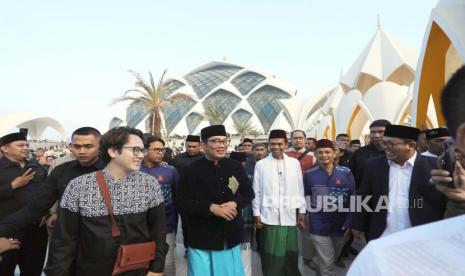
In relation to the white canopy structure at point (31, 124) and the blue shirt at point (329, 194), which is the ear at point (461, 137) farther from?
the white canopy structure at point (31, 124)

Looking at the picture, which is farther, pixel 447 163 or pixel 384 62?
pixel 384 62

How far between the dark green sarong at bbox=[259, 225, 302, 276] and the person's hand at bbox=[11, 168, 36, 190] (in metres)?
2.29

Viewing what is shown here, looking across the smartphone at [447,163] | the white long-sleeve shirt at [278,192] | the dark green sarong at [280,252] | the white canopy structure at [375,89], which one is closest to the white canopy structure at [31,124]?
the white canopy structure at [375,89]

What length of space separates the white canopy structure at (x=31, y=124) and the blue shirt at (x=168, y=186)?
3263 cm

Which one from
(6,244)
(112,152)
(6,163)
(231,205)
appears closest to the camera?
(112,152)

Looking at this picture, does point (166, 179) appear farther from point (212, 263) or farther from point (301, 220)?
point (301, 220)

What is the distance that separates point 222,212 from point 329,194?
148 cm

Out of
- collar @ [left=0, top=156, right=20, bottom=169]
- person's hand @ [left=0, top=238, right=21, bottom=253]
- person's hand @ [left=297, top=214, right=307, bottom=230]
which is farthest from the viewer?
person's hand @ [left=297, top=214, right=307, bottom=230]

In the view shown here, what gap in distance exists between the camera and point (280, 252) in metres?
3.42

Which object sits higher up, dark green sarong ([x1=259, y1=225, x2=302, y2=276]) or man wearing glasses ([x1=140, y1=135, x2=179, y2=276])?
man wearing glasses ([x1=140, y1=135, x2=179, y2=276])

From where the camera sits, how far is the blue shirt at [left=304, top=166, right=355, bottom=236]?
351 cm

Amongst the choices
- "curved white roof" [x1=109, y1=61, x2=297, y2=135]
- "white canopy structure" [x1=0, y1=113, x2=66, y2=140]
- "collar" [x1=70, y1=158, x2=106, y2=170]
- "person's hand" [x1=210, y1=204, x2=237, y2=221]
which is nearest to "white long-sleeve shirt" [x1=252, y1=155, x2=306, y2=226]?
"person's hand" [x1=210, y1=204, x2=237, y2=221]

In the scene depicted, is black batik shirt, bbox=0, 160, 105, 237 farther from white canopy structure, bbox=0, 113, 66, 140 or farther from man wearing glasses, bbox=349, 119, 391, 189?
white canopy structure, bbox=0, 113, 66, 140

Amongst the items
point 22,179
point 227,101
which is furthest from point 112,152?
point 227,101
